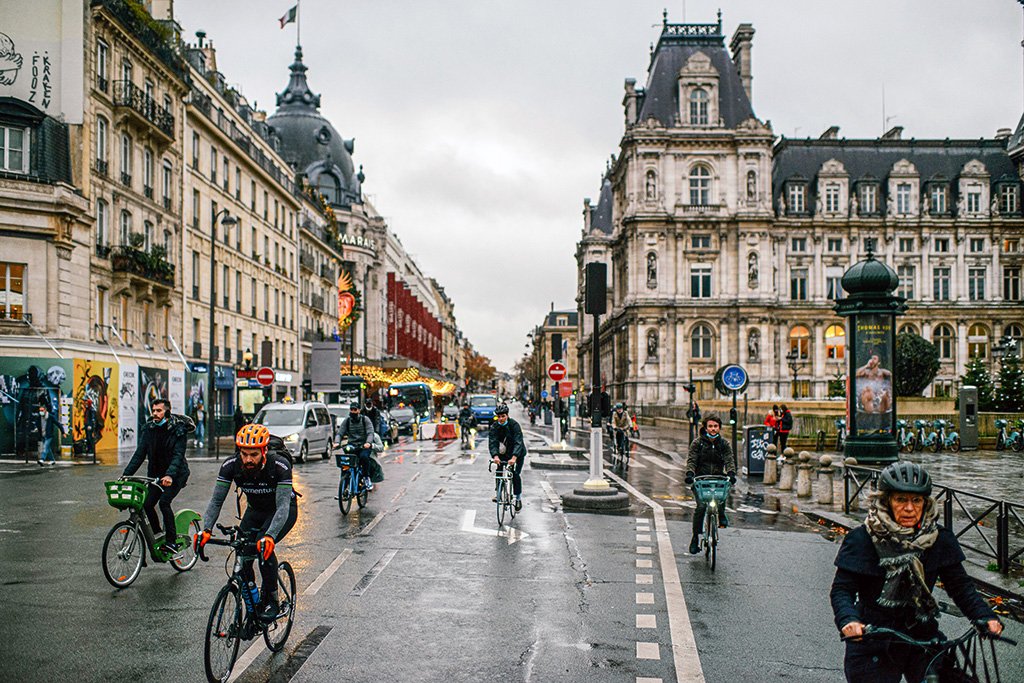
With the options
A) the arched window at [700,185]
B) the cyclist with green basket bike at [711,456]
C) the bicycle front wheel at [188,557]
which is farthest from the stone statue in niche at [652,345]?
the bicycle front wheel at [188,557]

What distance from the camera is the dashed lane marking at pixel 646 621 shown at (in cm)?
799

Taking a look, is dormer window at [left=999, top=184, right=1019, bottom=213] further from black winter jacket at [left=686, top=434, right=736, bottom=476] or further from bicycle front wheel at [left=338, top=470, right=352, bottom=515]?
black winter jacket at [left=686, top=434, right=736, bottom=476]

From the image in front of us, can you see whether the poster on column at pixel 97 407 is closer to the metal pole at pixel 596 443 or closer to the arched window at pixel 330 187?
the metal pole at pixel 596 443

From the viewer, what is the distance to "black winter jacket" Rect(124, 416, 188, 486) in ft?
31.7

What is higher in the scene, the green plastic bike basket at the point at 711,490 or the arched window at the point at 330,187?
the arched window at the point at 330,187

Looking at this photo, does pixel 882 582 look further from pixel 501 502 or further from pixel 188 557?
pixel 501 502

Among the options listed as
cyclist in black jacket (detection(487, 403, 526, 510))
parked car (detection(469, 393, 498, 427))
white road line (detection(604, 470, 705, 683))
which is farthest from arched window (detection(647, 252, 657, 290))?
white road line (detection(604, 470, 705, 683))

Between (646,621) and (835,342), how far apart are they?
73223 mm

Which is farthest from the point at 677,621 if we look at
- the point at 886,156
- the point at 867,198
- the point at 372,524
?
the point at 886,156

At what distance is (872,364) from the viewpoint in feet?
65.0

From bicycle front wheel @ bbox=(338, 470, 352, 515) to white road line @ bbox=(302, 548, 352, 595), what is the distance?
3441mm

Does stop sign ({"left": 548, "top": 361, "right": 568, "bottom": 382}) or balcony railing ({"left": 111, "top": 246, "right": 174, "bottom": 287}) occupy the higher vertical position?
balcony railing ({"left": 111, "top": 246, "right": 174, "bottom": 287})

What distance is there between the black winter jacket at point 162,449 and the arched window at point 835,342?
73.2m

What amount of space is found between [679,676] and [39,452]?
82.2 ft
